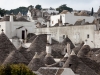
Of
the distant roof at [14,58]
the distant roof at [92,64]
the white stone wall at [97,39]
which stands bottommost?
the white stone wall at [97,39]

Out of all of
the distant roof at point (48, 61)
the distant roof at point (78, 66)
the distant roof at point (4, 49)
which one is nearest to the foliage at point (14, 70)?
the distant roof at point (78, 66)

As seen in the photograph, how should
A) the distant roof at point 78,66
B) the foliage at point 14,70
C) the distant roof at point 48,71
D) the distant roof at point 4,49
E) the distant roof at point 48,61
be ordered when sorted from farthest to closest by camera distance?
the distant roof at point 48,61 → the distant roof at point 4,49 → the distant roof at point 78,66 → the distant roof at point 48,71 → the foliage at point 14,70

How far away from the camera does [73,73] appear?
4397 centimetres

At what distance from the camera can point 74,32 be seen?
93.8 meters

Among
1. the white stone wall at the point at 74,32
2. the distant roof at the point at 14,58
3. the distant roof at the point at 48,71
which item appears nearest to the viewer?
the distant roof at the point at 48,71

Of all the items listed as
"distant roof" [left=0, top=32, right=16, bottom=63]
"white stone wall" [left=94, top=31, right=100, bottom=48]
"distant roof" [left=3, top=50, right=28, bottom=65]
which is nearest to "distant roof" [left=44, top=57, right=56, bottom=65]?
"distant roof" [left=3, top=50, right=28, bottom=65]

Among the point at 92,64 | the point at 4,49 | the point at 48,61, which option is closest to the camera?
the point at 4,49

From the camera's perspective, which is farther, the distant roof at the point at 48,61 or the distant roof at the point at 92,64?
the distant roof at the point at 48,61

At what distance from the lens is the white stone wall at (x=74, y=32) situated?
89.3 meters

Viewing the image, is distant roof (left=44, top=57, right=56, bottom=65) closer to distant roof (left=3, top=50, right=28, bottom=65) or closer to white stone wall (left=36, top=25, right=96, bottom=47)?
distant roof (left=3, top=50, right=28, bottom=65)

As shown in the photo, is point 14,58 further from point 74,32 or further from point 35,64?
point 74,32

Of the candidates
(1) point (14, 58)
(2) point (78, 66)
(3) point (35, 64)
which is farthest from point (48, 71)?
(1) point (14, 58)

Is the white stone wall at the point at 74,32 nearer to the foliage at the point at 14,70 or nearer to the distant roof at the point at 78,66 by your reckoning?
the distant roof at the point at 78,66

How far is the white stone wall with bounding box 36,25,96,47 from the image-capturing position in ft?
293
